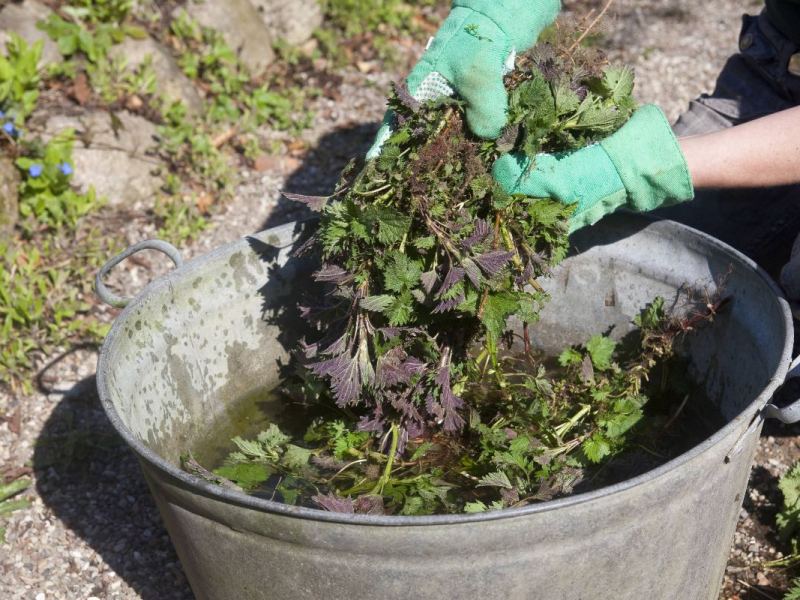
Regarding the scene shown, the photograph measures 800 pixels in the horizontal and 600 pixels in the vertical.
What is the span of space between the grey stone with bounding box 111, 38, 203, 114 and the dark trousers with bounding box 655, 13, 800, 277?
81.7 inches

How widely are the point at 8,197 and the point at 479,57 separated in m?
2.07

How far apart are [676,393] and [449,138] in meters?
0.94

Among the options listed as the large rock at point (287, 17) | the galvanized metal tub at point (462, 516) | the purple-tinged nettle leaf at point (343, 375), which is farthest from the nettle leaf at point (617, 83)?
the large rock at point (287, 17)

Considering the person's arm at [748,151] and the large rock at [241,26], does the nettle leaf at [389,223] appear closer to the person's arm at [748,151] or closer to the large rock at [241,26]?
the person's arm at [748,151]

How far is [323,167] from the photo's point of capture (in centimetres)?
397

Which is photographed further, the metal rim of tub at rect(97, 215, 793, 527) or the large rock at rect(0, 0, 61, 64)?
the large rock at rect(0, 0, 61, 64)

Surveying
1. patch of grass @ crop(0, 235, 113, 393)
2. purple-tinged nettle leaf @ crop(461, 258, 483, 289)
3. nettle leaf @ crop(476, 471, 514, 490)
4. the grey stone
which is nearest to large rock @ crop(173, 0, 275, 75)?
the grey stone

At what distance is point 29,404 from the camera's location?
2943mm

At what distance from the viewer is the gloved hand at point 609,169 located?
2029mm

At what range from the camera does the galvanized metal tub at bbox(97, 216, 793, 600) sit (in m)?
1.53

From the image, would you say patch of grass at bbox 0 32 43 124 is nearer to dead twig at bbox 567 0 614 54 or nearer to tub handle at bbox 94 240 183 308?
tub handle at bbox 94 240 183 308

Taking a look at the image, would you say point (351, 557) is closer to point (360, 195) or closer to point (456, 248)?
point (456, 248)

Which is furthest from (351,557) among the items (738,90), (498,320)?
(738,90)

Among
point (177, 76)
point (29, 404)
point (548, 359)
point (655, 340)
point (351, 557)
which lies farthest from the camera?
point (177, 76)
